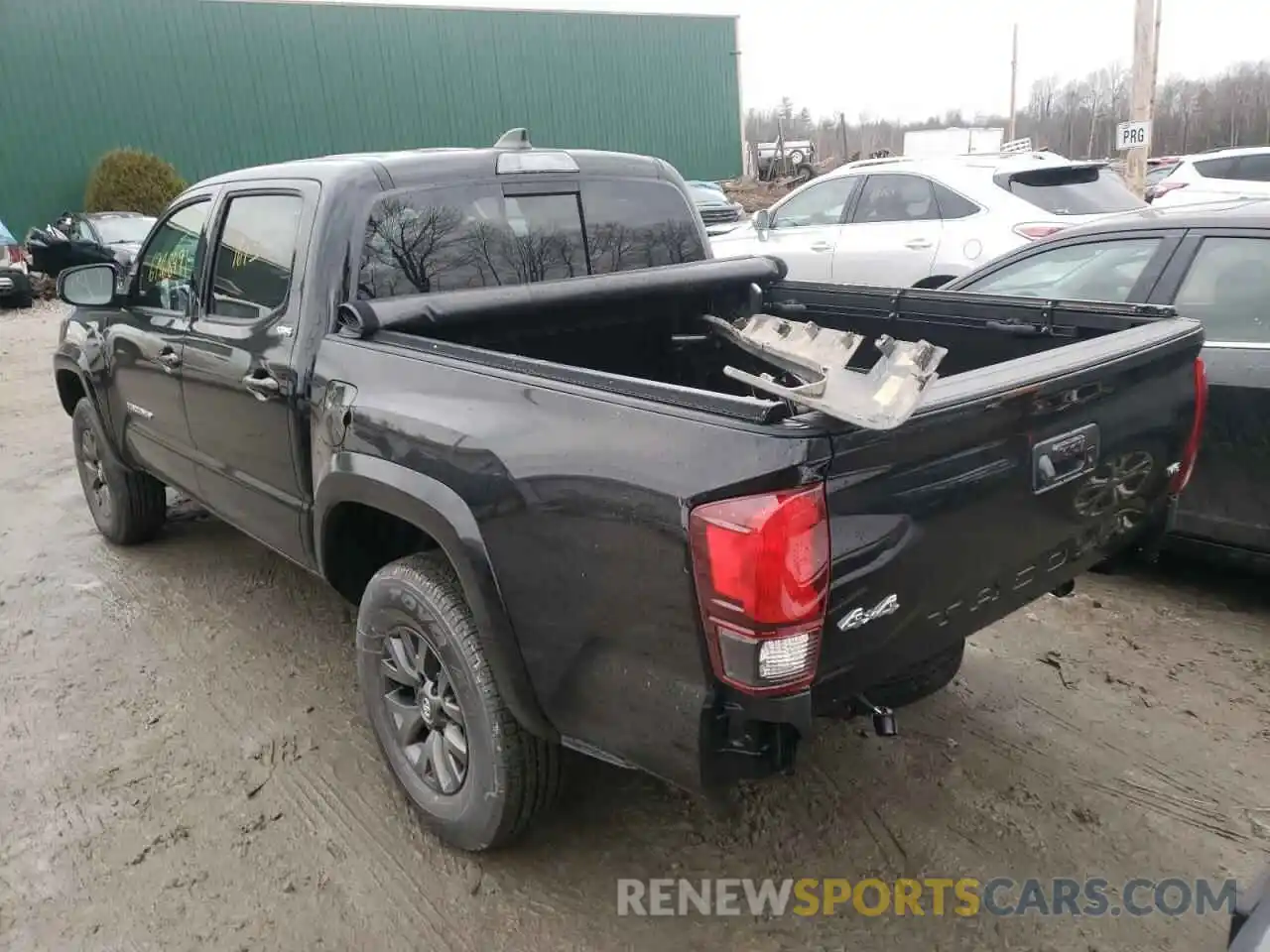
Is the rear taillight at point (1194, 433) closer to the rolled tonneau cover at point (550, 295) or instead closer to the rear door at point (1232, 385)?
the rear door at point (1232, 385)

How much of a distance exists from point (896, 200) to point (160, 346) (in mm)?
6444

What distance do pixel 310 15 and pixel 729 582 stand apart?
94.9ft

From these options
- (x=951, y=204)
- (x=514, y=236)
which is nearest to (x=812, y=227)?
(x=951, y=204)

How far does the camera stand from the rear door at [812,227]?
8930 millimetres

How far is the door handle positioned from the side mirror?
58.9 inches

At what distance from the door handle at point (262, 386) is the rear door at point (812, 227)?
20.9ft

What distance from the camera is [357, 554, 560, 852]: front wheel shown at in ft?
8.21

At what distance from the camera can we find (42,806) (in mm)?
3096

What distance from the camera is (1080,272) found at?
448cm

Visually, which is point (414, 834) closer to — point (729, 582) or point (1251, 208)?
point (729, 582)

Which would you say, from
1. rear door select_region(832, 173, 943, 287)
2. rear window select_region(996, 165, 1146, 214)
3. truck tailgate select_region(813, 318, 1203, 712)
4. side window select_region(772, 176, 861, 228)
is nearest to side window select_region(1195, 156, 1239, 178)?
rear window select_region(996, 165, 1146, 214)

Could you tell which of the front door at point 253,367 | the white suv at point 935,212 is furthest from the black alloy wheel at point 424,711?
the white suv at point 935,212

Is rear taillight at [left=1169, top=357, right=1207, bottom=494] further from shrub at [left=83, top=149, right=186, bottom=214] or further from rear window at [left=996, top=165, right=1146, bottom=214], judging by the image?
shrub at [left=83, top=149, right=186, bottom=214]

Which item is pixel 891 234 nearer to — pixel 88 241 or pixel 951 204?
pixel 951 204
